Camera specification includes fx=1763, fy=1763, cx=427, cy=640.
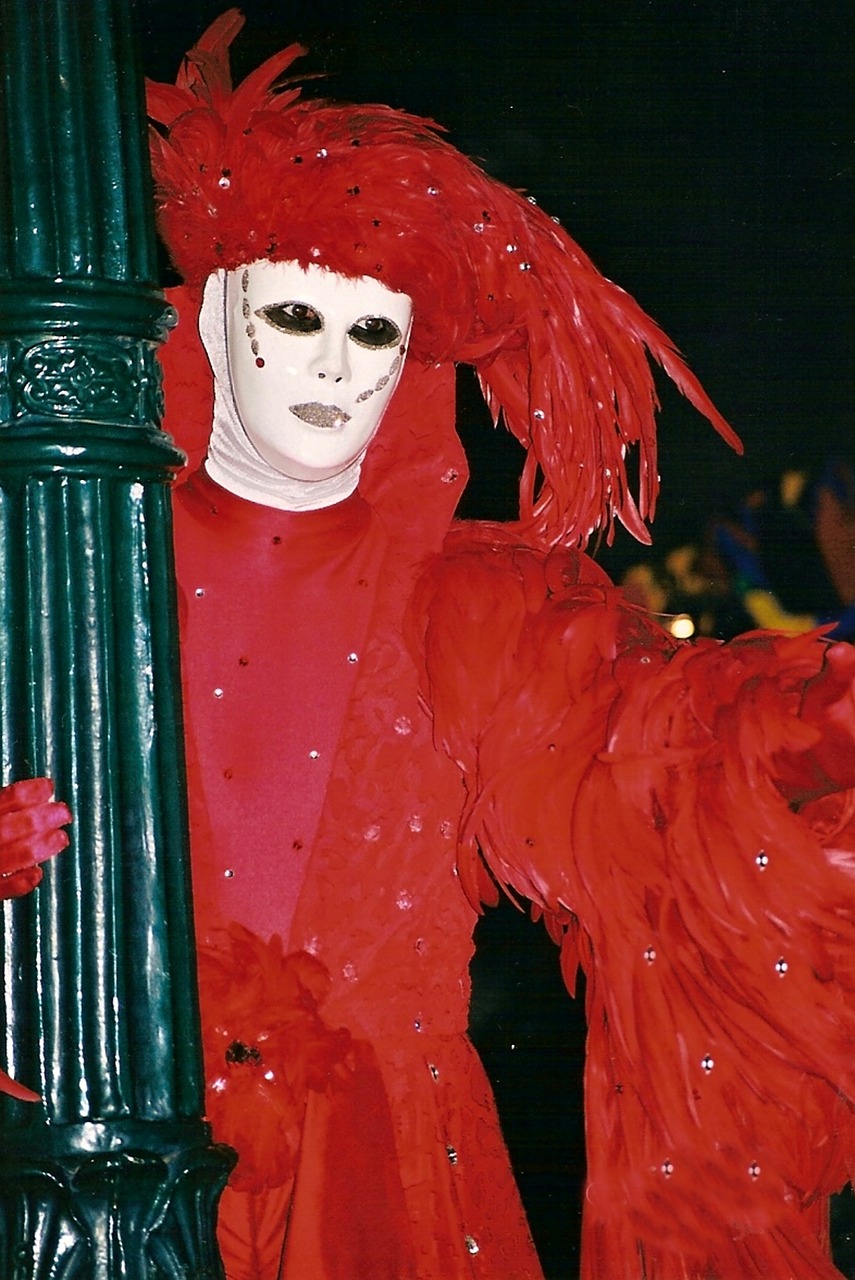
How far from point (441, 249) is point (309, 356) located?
143 mm

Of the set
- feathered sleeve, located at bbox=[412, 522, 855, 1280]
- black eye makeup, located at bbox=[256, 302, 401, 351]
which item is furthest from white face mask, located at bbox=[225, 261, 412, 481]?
feathered sleeve, located at bbox=[412, 522, 855, 1280]

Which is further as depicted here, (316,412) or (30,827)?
(316,412)

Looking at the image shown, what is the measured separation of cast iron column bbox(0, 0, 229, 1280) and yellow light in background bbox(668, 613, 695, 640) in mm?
518

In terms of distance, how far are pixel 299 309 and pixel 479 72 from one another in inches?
10.8

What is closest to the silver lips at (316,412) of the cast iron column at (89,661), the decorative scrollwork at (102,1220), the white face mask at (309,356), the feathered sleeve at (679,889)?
the white face mask at (309,356)

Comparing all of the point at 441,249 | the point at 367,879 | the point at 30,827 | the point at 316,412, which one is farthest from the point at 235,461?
the point at 30,827

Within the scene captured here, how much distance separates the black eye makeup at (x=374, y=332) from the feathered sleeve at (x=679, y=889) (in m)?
0.23

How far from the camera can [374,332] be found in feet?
4.92

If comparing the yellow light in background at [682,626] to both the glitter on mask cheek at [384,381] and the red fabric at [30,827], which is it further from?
the red fabric at [30,827]

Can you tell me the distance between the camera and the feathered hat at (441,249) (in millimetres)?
1457

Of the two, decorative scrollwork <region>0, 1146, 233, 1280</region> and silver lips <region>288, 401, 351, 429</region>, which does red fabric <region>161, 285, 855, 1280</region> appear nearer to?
silver lips <region>288, 401, 351, 429</region>

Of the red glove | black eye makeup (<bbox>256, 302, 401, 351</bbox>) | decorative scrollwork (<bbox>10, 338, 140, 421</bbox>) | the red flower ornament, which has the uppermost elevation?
black eye makeup (<bbox>256, 302, 401, 351</bbox>)

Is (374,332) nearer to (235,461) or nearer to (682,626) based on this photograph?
(235,461)

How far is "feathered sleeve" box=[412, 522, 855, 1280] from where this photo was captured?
1.43m
